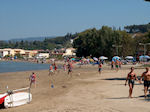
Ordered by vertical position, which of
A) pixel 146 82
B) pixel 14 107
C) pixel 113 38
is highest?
pixel 113 38

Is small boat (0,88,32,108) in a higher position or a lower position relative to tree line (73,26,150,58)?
lower

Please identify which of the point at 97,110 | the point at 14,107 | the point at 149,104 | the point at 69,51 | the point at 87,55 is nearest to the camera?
the point at 97,110

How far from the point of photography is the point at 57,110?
449 inches

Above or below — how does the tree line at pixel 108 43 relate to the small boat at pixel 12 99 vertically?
above

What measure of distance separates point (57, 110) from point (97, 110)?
5.41 feet

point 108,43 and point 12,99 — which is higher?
point 108,43

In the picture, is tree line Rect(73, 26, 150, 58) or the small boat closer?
the small boat

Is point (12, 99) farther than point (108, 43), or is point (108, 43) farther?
point (108, 43)

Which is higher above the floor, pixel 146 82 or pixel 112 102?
pixel 146 82

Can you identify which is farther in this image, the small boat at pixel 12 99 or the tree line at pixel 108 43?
the tree line at pixel 108 43

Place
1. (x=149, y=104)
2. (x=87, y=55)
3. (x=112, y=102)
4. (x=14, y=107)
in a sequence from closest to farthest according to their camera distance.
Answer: (x=149, y=104), (x=112, y=102), (x=14, y=107), (x=87, y=55)

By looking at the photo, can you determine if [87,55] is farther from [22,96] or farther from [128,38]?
[22,96]

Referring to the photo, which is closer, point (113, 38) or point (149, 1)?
point (149, 1)

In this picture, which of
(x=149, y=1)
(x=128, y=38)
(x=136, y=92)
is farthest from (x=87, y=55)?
(x=136, y=92)
